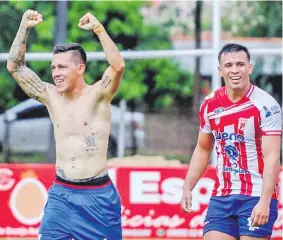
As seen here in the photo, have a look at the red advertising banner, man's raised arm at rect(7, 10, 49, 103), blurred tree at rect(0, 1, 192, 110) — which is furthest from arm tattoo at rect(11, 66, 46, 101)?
blurred tree at rect(0, 1, 192, 110)

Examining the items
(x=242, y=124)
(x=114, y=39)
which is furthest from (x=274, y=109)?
(x=114, y=39)

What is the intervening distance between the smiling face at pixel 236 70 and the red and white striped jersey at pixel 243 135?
94 mm

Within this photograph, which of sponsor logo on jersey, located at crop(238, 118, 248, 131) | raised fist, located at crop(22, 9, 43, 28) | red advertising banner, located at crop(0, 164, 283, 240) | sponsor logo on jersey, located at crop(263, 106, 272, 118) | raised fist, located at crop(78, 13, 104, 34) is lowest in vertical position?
red advertising banner, located at crop(0, 164, 283, 240)

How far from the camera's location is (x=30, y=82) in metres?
7.20

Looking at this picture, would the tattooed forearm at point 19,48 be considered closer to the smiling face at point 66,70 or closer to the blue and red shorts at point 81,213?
the smiling face at point 66,70

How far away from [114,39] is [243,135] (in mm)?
12539

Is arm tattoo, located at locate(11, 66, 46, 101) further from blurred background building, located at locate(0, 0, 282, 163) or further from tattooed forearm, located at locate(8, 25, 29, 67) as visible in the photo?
blurred background building, located at locate(0, 0, 282, 163)

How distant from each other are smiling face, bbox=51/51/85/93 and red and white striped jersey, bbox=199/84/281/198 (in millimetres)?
1038

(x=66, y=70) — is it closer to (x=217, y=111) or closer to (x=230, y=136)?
(x=217, y=111)

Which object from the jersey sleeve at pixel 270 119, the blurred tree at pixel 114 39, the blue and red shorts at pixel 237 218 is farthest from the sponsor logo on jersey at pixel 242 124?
the blurred tree at pixel 114 39

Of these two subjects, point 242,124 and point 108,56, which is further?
point 108,56

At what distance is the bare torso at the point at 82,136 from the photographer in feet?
22.4

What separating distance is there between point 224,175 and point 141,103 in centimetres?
1380

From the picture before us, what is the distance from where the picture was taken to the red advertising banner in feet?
34.4
